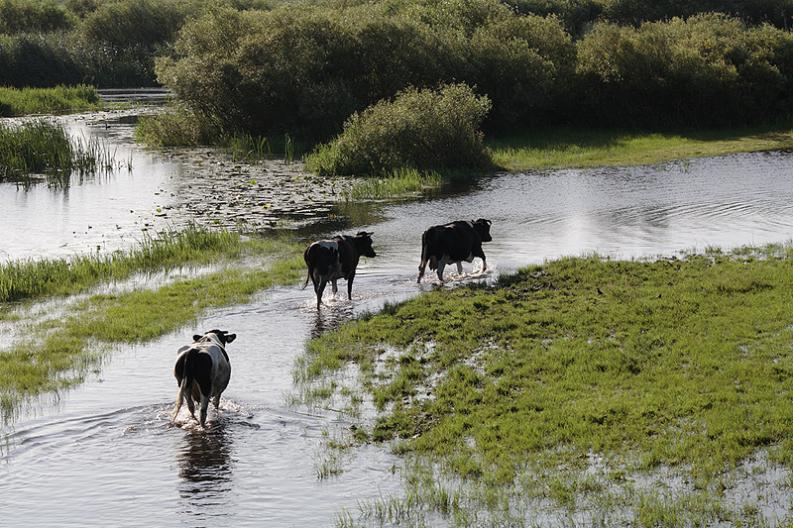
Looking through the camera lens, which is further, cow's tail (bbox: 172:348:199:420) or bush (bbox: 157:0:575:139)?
bush (bbox: 157:0:575:139)

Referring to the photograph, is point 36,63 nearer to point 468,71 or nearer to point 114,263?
point 468,71

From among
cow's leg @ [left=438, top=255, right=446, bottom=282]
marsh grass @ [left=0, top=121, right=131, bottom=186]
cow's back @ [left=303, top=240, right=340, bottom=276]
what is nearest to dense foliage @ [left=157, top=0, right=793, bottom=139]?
marsh grass @ [left=0, top=121, right=131, bottom=186]

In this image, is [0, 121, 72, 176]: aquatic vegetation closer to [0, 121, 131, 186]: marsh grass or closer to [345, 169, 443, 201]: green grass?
[0, 121, 131, 186]: marsh grass

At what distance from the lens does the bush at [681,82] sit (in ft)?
155

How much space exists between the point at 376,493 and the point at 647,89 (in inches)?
1560

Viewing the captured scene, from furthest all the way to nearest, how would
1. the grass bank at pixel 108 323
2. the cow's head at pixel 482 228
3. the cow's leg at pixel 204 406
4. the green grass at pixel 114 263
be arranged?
the cow's head at pixel 482 228, the green grass at pixel 114 263, the grass bank at pixel 108 323, the cow's leg at pixel 204 406

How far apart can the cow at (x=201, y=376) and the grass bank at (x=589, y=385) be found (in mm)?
1736

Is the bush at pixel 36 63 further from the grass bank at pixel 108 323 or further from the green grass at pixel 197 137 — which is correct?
the grass bank at pixel 108 323

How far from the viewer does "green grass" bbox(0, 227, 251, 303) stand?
21.5 meters

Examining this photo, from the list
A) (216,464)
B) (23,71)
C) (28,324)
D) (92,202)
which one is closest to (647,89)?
(92,202)

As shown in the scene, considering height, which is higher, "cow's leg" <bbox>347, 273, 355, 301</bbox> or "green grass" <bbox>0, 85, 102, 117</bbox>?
"green grass" <bbox>0, 85, 102, 117</bbox>

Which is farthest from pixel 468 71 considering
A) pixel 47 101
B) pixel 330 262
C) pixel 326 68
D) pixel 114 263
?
pixel 47 101

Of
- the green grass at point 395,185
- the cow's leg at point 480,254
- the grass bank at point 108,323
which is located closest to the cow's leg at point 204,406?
the grass bank at point 108,323

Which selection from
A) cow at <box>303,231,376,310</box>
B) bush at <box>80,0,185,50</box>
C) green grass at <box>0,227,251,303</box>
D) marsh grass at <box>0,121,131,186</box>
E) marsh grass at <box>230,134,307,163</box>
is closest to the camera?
cow at <box>303,231,376,310</box>
